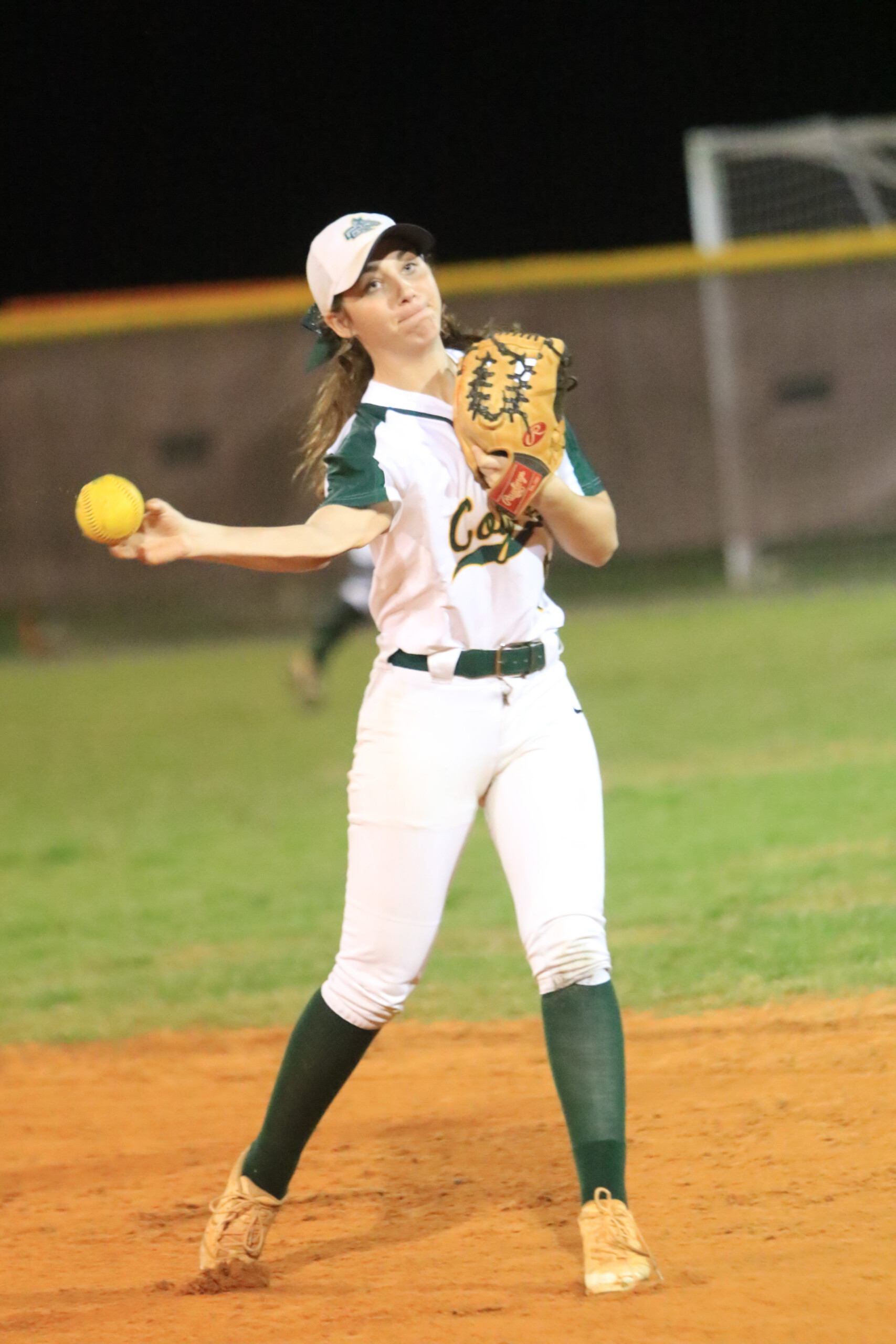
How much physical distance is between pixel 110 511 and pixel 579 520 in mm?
826

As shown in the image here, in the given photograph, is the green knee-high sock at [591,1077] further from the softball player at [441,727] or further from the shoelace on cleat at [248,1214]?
the shoelace on cleat at [248,1214]

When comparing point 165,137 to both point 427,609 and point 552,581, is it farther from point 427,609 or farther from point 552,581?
point 427,609

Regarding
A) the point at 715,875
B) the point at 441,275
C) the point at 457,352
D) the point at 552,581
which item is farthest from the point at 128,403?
the point at 457,352

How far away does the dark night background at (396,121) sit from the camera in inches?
870

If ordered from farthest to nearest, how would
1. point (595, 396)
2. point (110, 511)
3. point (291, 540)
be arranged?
point (595, 396) → point (291, 540) → point (110, 511)

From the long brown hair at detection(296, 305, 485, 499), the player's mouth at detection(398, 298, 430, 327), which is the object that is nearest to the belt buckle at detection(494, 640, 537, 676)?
the long brown hair at detection(296, 305, 485, 499)

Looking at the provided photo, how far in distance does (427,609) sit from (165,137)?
842 inches

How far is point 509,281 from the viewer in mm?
14984

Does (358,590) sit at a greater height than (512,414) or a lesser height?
lesser

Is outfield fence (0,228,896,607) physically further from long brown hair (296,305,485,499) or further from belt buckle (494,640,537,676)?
belt buckle (494,640,537,676)

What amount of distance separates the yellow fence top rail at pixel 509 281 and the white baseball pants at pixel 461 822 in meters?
12.2

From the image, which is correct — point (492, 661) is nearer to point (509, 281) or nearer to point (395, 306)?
point (395, 306)

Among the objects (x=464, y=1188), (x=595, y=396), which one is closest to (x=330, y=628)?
(x=595, y=396)

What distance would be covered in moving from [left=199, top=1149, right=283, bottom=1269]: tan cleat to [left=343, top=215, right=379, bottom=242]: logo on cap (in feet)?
5.83
